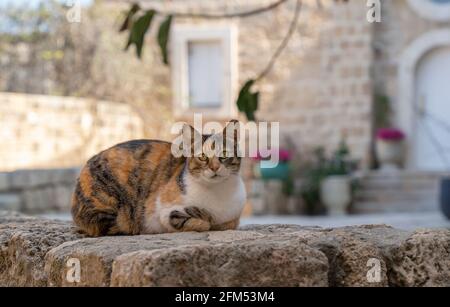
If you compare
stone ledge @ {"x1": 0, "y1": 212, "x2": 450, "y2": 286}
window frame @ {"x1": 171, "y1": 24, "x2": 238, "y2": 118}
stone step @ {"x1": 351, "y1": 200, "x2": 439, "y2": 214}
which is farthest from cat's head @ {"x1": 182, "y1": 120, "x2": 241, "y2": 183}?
window frame @ {"x1": 171, "y1": 24, "x2": 238, "y2": 118}

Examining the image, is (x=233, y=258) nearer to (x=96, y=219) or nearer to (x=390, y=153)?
(x=96, y=219)

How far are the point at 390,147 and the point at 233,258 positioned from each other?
11.1 metres

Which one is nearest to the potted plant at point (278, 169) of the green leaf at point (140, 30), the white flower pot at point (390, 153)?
the white flower pot at point (390, 153)

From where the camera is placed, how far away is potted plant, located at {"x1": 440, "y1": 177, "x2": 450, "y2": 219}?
28.9ft

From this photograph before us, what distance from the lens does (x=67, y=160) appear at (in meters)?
11.5

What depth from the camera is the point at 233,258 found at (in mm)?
2271

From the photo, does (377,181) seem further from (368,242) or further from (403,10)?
(368,242)

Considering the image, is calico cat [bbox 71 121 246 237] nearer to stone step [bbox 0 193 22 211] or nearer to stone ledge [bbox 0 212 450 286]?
stone ledge [bbox 0 212 450 286]

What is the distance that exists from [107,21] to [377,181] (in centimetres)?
560

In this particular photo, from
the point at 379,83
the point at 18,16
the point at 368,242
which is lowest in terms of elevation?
the point at 368,242

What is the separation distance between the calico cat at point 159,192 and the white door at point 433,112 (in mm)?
10543

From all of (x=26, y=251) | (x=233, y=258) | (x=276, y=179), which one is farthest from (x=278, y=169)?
(x=233, y=258)

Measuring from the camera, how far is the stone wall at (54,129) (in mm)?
10141
